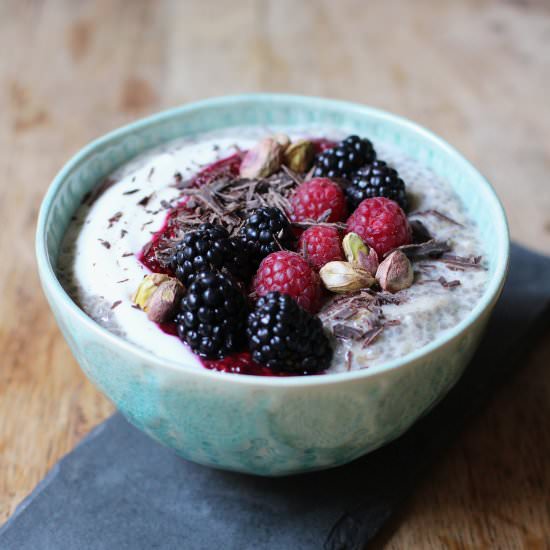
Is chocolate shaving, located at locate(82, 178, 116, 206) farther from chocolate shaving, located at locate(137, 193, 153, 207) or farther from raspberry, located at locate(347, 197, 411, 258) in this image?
raspberry, located at locate(347, 197, 411, 258)

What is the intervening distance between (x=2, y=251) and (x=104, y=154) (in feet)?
2.41

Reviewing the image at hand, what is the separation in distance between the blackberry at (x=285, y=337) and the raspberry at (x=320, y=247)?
A: 0.76 feet

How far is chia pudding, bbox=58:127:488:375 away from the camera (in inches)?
61.1

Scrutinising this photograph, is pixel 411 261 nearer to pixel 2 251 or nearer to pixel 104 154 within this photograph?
pixel 104 154

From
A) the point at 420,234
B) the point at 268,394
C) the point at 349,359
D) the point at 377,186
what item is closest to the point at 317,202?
the point at 377,186

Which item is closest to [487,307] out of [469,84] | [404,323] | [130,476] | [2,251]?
[404,323]

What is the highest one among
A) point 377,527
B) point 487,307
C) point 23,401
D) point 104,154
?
point 487,307

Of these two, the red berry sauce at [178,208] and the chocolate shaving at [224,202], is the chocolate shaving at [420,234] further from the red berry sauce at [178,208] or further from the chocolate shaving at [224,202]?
the red berry sauce at [178,208]

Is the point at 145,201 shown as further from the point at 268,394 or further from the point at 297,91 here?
the point at 297,91

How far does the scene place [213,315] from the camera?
1.52 m

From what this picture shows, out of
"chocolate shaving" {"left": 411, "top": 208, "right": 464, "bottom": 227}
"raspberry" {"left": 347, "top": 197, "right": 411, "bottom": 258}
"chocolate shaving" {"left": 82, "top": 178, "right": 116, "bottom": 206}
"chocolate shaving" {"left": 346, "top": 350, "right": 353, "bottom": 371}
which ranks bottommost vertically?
"chocolate shaving" {"left": 82, "top": 178, "right": 116, "bottom": 206}

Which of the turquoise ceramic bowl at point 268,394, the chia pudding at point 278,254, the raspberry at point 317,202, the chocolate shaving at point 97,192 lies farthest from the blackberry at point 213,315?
the chocolate shaving at point 97,192

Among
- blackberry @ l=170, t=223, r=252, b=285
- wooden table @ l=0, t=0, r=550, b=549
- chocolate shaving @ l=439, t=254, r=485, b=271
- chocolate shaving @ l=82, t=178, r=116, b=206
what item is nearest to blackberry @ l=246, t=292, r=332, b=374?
blackberry @ l=170, t=223, r=252, b=285

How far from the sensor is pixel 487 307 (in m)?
1.61
